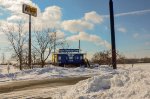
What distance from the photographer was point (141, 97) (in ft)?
31.0

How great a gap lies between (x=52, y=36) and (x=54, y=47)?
6.24ft

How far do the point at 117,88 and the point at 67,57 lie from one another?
36.8m

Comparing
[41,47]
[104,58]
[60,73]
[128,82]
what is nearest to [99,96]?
[128,82]

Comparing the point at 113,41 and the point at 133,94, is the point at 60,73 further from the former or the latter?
the point at 133,94

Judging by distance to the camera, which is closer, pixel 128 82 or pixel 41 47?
pixel 128 82

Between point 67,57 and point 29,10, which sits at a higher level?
point 29,10

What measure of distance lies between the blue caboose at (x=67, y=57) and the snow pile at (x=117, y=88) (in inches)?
1326

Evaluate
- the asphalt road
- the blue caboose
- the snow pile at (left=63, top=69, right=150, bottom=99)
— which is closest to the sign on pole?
the blue caboose

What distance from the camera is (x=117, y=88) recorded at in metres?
11.4

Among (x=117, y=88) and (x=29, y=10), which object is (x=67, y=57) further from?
(x=117, y=88)

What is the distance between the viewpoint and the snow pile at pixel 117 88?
33.2 ft

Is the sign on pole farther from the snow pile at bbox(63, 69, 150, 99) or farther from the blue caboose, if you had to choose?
the snow pile at bbox(63, 69, 150, 99)

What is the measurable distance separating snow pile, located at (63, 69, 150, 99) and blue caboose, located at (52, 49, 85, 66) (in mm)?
33692

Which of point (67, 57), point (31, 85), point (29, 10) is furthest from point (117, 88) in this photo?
point (67, 57)
